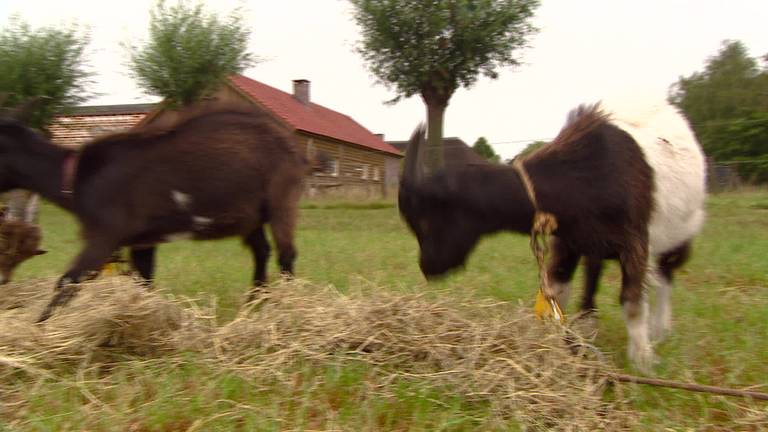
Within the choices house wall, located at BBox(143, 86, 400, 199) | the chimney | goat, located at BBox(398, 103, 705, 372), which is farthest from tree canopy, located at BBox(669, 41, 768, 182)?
goat, located at BBox(398, 103, 705, 372)

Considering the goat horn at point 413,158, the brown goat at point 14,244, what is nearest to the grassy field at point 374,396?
the goat horn at point 413,158

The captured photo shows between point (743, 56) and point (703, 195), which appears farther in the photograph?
point (743, 56)

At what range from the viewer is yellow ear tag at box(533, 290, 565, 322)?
3.13 m

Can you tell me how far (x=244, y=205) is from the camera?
446 centimetres

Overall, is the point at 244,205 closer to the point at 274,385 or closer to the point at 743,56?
the point at 274,385

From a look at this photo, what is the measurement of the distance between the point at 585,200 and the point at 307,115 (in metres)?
31.4

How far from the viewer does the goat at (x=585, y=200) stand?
10.5 ft

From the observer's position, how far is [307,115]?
33562mm

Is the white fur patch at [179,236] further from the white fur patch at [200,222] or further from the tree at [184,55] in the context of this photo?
the tree at [184,55]

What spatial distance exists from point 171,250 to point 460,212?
7390 mm

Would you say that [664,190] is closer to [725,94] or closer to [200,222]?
[200,222]

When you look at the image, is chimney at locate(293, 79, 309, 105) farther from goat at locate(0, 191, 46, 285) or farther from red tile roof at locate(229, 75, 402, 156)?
goat at locate(0, 191, 46, 285)

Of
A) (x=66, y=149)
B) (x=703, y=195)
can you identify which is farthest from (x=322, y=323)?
(x=703, y=195)

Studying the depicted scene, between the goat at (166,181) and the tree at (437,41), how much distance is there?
531 inches
